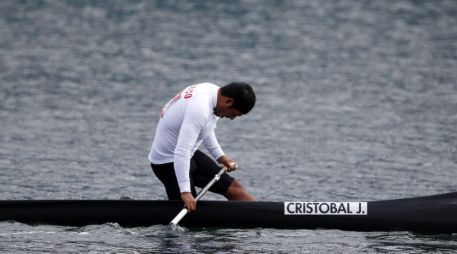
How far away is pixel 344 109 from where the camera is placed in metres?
35.6

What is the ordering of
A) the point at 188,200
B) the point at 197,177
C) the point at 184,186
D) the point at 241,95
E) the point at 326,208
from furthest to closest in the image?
1. the point at 326,208
2. the point at 197,177
3. the point at 188,200
4. the point at 184,186
5. the point at 241,95

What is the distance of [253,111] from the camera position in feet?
117

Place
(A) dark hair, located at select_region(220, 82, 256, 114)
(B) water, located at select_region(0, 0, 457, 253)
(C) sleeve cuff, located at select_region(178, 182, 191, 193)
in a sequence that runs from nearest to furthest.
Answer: (A) dark hair, located at select_region(220, 82, 256, 114)
(C) sleeve cuff, located at select_region(178, 182, 191, 193)
(B) water, located at select_region(0, 0, 457, 253)

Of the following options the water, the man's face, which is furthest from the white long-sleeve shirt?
the water

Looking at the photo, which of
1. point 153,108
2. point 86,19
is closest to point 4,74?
point 153,108

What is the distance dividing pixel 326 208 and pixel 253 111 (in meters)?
14.3

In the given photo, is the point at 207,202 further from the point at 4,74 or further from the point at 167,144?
the point at 4,74

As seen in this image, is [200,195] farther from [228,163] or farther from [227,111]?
[227,111]

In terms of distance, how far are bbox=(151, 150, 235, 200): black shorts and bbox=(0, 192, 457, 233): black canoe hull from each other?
232mm

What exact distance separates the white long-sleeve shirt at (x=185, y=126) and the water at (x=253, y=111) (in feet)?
5.23

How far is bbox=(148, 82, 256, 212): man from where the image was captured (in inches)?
773

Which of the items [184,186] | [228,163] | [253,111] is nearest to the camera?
[184,186]

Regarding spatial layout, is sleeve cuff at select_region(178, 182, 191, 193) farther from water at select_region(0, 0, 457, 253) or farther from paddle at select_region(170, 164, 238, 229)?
water at select_region(0, 0, 457, 253)

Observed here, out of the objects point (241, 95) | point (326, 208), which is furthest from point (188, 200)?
point (326, 208)
